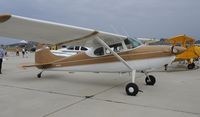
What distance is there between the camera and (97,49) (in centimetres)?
860

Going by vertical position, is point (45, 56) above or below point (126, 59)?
above

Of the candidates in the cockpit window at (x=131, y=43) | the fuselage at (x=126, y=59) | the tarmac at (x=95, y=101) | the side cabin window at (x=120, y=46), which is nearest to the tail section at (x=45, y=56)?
the fuselage at (x=126, y=59)

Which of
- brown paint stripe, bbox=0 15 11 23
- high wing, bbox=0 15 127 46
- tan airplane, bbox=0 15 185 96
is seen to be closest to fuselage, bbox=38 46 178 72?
tan airplane, bbox=0 15 185 96

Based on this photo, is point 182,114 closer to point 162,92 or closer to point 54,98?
point 162,92

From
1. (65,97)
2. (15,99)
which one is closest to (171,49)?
(65,97)

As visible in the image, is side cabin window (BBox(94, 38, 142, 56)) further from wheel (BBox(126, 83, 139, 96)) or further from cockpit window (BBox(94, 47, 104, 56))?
wheel (BBox(126, 83, 139, 96))

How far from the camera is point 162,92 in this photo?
7453mm

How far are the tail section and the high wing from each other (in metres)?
2.37

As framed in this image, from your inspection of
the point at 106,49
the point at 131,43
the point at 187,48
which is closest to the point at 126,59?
the point at 131,43

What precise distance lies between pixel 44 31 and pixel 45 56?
381cm

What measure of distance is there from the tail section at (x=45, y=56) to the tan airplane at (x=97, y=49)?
0.23m

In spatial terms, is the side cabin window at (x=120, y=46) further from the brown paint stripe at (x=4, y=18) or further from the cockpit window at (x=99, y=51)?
the brown paint stripe at (x=4, y=18)

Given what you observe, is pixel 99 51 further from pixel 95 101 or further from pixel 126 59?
pixel 95 101

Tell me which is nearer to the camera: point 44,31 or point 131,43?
point 44,31
